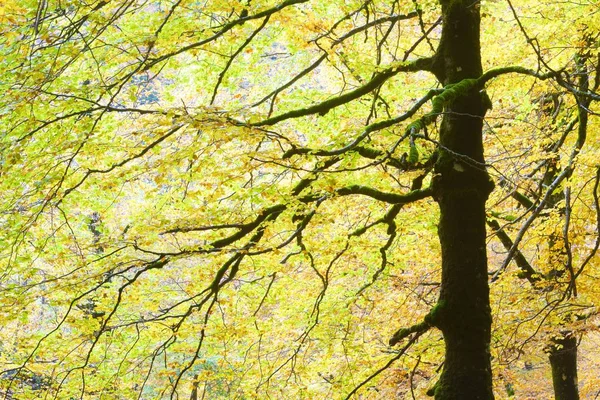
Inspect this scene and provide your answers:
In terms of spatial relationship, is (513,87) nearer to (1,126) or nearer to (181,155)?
(181,155)

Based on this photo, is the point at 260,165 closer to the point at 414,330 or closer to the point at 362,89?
the point at 362,89

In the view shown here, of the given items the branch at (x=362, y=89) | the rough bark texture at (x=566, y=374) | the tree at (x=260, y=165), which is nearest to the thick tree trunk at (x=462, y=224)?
the tree at (x=260, y=165)

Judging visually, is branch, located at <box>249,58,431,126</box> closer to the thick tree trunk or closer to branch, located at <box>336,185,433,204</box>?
the thick tree trunk

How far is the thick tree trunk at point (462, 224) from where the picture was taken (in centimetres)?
418

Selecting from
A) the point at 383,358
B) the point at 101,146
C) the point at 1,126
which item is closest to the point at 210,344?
the point at 383,358

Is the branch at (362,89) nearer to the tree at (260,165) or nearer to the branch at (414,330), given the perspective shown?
the tree at (260,165)

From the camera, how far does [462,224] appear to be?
445 cm

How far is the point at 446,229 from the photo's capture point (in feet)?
14.9

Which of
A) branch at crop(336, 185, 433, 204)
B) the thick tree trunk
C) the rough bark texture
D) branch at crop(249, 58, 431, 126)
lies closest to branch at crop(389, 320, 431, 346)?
the thick tree trunk

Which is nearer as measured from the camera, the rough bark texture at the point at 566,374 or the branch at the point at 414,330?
the branch at the point at 414,330

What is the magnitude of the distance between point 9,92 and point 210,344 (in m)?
3.60

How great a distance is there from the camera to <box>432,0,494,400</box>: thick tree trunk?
4176mm

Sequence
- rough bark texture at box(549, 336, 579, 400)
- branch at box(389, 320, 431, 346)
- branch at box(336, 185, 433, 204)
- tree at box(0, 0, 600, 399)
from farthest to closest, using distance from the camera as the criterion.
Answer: rough bark texture at box(549, 336, 579, 400) → branch at box(336, 185, 433, 204) → branch at box(389, 320, 431, 346) → tree at box(0, 0, 600, 399)

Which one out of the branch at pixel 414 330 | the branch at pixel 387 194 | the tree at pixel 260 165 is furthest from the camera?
the branch at pixel 387 194
